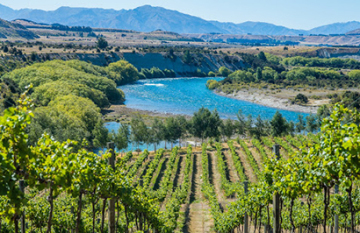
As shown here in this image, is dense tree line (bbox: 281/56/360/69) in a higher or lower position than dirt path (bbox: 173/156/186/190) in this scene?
higher

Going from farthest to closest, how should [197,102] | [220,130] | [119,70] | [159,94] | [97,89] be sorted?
[119,70] < [159,94] < [197,102] < [97,89] < [220,130]

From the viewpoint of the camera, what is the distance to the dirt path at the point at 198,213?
2172 cm

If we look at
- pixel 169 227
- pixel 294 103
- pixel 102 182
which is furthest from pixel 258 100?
pixel 102 182

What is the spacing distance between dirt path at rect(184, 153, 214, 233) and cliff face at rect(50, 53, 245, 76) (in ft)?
360

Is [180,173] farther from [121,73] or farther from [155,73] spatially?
[155,73]

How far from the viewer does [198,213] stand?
2503 cm

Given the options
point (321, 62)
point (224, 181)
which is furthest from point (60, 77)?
point (321, 62)

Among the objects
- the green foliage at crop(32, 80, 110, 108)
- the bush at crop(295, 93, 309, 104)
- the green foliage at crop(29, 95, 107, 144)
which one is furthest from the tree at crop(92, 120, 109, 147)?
the bush at crop(295, 93, 309, 104)

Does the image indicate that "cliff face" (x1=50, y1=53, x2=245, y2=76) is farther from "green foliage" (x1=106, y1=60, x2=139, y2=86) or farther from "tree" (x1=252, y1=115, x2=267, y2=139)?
"tree" (x1=252, y1=115, x2=267, y2=139)

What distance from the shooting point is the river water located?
8419 centimetres

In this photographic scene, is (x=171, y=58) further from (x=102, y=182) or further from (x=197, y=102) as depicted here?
(x=102, y=182)

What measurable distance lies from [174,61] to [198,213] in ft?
471

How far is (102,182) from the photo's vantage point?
8.19 m

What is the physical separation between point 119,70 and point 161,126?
3198 inches
